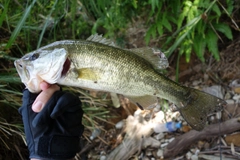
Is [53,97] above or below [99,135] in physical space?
above

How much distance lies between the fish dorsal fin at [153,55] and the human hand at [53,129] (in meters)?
0.47

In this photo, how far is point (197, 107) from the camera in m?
1.90

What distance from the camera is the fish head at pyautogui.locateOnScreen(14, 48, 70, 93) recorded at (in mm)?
1551

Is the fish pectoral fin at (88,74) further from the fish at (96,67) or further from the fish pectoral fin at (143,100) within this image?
the fish pectoral fin at (143,100)

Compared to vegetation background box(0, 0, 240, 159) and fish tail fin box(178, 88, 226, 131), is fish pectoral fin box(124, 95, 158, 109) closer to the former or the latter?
fish tail fin box(178, 88, 226, 131)

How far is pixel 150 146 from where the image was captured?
319 cm

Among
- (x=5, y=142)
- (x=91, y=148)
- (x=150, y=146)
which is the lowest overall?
(x=91, y=148)

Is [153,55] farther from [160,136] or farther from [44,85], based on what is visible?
[160,136]

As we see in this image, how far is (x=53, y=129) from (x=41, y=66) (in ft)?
1.36

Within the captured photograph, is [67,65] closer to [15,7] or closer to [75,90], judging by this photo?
[75,90]

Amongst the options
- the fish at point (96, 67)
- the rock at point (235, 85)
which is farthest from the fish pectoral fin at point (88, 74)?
the rock at point (235, 85)

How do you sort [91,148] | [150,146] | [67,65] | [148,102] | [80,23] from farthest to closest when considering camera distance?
[80,23] → [91,148] → [150,146] → [148,102] → [67,65]

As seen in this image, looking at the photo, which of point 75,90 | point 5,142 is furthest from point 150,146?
point 5,142

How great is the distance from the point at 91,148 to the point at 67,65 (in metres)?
2.22
